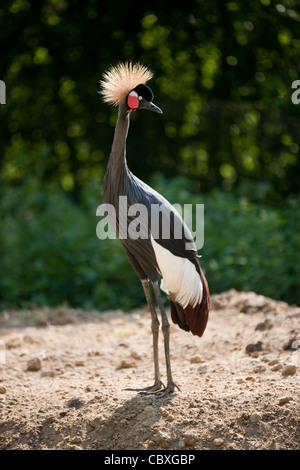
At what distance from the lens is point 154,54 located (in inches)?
403

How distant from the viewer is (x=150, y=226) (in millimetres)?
3811

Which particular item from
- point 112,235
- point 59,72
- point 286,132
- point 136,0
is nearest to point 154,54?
point 136,0

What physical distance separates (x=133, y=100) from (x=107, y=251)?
3.75 meters

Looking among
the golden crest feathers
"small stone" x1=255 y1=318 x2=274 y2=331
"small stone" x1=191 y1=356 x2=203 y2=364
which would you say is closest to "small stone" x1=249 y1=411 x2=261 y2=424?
"small stone" x1=191 y1=356 x2=203 y2=364

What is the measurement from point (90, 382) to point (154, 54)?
23.9 ft

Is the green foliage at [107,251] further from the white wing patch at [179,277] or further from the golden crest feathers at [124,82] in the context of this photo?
the golden crest feathers at [124,82]

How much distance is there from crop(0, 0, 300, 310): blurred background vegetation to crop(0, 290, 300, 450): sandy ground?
116cm

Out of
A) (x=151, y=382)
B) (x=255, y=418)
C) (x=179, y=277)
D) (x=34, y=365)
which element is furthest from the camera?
(x=34, y=365)

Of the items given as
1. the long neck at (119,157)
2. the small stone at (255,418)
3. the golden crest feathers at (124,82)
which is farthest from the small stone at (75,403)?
the golden crest feathers at (124,82)

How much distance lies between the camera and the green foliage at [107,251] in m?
6.48

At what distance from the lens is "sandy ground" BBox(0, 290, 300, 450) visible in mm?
3447

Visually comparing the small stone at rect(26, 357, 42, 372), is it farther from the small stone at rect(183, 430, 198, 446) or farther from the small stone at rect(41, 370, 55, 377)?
the small stone at rect(183, 430, 198, 446)

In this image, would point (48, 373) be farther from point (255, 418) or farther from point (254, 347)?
point (255, 418)

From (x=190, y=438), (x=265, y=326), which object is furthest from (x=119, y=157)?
(x=265, y=326)
